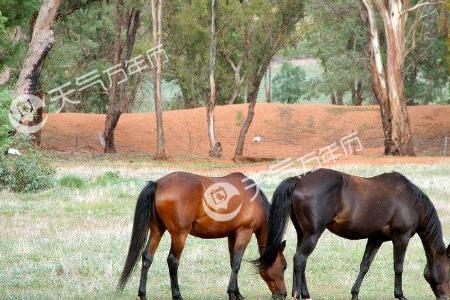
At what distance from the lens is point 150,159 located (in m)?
39.0

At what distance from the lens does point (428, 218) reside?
1101cm

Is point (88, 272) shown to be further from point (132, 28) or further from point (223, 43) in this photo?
point (223, 43)

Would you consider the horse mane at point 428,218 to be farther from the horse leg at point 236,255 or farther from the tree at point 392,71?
the tree at point 392,71

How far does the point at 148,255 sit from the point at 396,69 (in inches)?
1120

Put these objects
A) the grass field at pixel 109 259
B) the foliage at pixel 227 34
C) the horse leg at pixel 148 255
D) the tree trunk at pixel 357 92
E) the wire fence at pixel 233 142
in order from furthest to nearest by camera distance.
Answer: the tree trunk at pixel 357 92
the wire fence at pixel 233 142
the foliage at pixel 227 34
the grass field at pixel 109 259
the horse leg at pixel 148 255

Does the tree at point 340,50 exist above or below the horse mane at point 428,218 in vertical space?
above

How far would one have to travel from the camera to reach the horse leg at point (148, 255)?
10.4 m

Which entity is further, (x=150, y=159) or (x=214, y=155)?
(x=214, y=155)

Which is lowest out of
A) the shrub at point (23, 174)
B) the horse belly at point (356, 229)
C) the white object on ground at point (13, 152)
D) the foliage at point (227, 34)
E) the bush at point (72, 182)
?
the bush at point (72, 182)

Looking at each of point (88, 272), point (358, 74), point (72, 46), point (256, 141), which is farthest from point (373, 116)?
point (88, 272)

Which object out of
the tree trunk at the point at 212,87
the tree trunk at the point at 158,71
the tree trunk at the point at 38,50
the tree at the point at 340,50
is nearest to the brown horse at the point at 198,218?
the tree trunk at the point at 38,50

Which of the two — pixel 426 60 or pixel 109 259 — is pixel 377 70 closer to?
pixel 426 60

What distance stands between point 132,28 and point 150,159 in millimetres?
7743

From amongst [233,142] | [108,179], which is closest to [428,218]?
[108,179]
